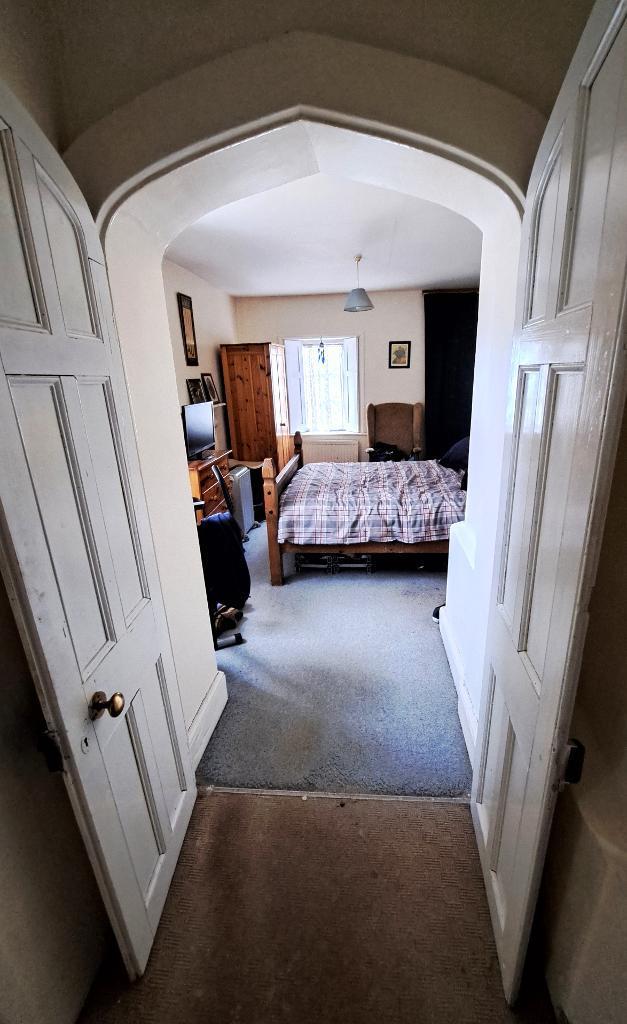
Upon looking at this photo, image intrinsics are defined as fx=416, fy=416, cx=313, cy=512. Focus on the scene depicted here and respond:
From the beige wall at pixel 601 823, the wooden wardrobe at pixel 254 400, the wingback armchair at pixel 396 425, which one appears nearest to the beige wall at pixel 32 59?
the beige wall at pixel 601 823

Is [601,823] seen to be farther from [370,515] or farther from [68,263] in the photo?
[370,515]

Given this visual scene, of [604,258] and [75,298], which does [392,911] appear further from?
[75,298]

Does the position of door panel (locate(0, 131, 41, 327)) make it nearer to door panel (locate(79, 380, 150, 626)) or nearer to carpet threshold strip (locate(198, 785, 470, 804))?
door panel (locate(79, 380, 150, 626))

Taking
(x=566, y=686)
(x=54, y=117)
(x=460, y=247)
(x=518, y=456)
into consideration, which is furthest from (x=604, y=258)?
(x=460, y=247)

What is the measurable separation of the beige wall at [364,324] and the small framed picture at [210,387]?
5.13 ft

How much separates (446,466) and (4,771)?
166 inches

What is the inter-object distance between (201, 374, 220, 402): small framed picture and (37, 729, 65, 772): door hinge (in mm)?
3957

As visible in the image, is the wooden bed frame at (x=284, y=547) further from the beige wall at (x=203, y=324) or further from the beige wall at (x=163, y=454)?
the beige wall at (x=163, y=454)

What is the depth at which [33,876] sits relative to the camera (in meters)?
0.93

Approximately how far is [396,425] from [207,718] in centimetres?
488

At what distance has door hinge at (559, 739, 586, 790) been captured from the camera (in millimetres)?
780

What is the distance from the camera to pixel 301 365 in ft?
19.5

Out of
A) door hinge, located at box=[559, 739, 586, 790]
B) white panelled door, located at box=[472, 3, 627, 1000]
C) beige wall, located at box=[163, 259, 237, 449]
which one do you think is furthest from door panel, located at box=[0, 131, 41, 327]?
beige wall, located at box=[163, 259, 237, 449]

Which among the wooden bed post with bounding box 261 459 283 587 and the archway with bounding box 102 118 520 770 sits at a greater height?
the archway with bounding box 102 118 520 770
